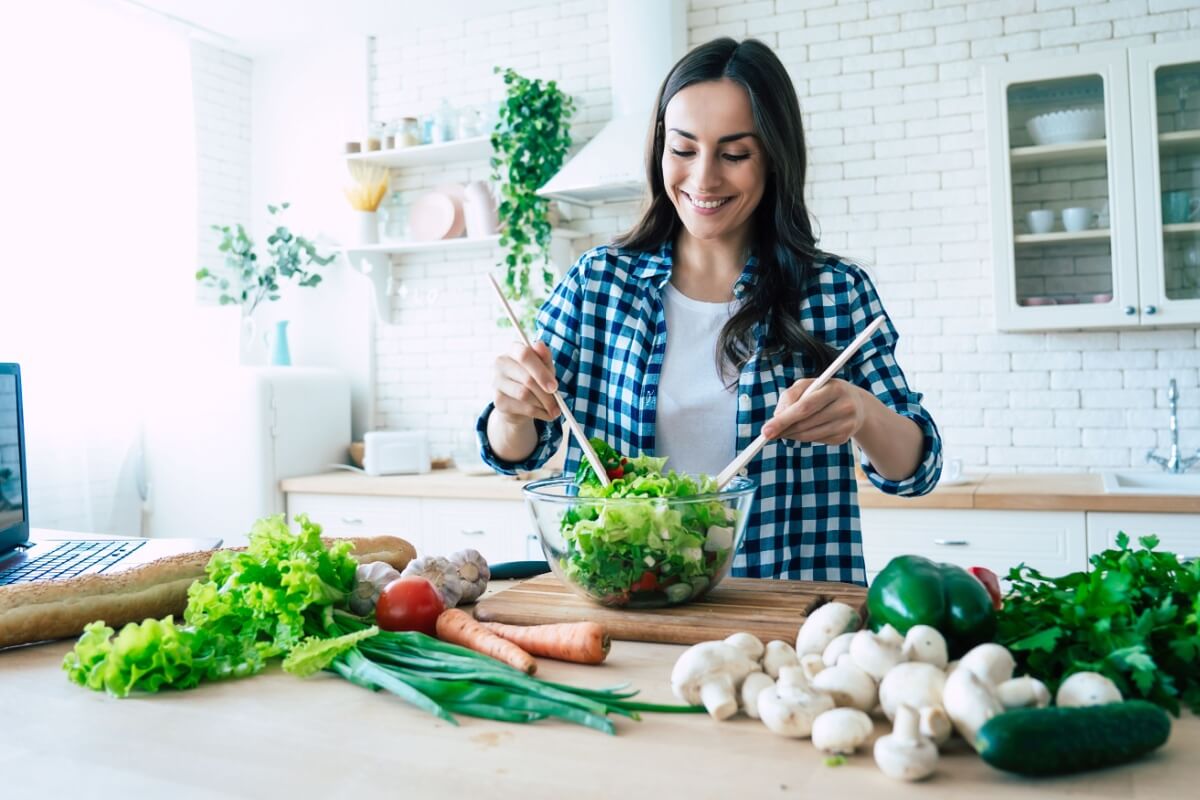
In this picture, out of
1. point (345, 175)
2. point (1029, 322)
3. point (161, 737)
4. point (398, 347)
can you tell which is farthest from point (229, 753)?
point (345, 175)

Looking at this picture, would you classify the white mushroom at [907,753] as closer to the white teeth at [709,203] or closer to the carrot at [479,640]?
the carrot at [479,640]

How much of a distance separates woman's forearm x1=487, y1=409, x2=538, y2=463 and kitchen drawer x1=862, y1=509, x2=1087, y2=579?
1613mm

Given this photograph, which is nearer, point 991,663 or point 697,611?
point 991,663

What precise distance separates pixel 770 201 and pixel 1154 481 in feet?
7.53

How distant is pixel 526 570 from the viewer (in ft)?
5.90

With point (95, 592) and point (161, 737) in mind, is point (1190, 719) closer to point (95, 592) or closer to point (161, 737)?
point (161, 737)

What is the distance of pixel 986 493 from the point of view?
3170 mm

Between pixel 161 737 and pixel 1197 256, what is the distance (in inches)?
133

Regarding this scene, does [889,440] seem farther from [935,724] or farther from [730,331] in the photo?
[935,724]

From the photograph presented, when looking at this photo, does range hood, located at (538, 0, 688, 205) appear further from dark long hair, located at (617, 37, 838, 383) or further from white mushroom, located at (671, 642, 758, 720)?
white mushroom, located at (671, 642, 758, 720)

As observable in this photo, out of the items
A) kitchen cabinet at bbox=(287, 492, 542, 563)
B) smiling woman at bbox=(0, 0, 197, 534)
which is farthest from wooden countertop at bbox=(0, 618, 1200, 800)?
smiling woman at bbox=(0, 0, 197, 534)

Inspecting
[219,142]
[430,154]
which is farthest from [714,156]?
[219,142]

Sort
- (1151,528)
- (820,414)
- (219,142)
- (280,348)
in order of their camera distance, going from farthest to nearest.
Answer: (219,142), (280,348), (1151,528), (820,414)

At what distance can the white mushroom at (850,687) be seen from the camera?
97 centimetres
